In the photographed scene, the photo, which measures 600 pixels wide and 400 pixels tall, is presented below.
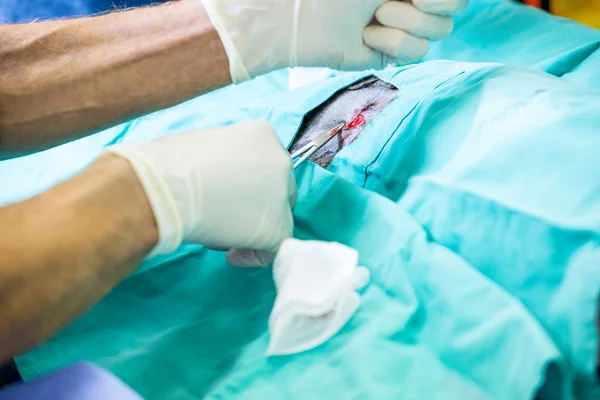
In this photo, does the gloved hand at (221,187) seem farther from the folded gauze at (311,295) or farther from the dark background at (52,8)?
the dark background at (52,8)

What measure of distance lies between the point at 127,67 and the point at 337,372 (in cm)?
58

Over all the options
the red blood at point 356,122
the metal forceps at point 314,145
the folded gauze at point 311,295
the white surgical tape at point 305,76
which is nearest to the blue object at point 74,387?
the folded gauze at point 311,295

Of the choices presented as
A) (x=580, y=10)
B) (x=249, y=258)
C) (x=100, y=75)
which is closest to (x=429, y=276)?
(x=249, y=258)

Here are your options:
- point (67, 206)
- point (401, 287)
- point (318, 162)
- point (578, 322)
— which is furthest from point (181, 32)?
point (578, 322)

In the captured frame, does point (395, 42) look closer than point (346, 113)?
Yes

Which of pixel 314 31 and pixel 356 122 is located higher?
pixel 314 31

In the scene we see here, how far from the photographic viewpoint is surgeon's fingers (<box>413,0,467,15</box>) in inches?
30.6

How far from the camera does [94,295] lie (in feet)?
1.91

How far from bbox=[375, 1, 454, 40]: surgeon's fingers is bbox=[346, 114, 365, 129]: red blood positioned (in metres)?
0.16

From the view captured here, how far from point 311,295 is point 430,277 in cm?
14

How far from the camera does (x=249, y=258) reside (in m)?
0.78

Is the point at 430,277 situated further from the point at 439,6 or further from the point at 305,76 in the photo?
the point at 305,76

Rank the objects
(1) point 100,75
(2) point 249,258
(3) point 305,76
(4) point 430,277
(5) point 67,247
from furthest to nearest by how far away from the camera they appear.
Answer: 1. (3) point 305,76
2. (1) point 100,75
3. (2) point 249,258
4. (4) point 430,277
5. (5) point 67,247

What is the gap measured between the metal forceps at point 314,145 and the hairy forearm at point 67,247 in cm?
32
